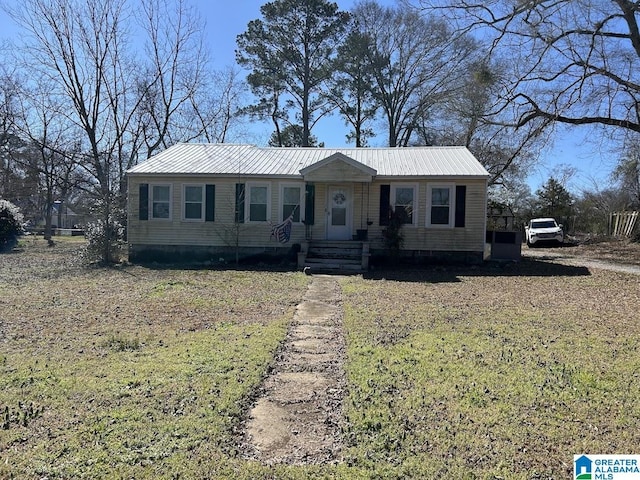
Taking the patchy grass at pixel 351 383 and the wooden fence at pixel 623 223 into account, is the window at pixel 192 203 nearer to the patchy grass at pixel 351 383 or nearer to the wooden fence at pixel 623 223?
the patchy grass at pixel 351 383

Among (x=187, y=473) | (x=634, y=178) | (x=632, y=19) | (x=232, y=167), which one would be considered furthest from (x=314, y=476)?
(x=634, y=178)

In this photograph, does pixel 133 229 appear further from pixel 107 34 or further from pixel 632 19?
pixel 632 19

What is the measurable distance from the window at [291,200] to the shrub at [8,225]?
1310 centimetres

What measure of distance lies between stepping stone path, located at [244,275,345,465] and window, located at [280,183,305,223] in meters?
8.81

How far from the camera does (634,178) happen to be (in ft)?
91.2

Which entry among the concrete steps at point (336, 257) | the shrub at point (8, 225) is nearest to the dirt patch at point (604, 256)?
the concrete steps at point (336, 257)

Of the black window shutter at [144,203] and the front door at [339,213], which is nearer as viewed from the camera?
the front door at [339,213]

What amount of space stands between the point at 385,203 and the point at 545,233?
1381 cm

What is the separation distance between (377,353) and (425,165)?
1126cm

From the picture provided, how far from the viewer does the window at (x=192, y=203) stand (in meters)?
15.3

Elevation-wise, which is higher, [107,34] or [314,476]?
[107,34]

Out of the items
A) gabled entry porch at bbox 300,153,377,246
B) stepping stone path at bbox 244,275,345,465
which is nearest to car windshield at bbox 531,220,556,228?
gabled entry porch at bbox 300,153,377,246

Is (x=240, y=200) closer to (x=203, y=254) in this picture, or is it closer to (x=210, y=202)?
(x=210, y=202)

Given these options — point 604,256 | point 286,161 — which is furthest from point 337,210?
point 604,256
